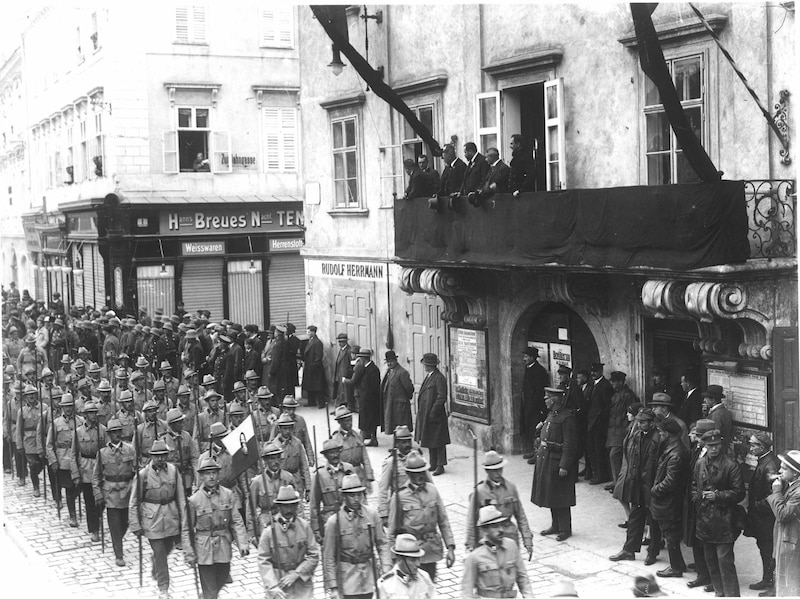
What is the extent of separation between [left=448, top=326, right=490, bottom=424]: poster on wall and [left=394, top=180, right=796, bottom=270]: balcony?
1742 mm

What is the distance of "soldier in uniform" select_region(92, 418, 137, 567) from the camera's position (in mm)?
13094

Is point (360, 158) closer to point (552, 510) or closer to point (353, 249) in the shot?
point (353, 249)

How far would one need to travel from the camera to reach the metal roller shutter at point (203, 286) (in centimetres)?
3150

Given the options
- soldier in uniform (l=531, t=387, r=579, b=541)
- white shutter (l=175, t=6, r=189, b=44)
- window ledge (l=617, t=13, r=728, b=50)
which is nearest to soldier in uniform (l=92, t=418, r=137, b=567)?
soldier in uniform (l=531, t=387, r=579, b=541)

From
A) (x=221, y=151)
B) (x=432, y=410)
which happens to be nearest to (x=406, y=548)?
(x=432, y=410)

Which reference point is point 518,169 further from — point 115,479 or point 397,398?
point 115,479

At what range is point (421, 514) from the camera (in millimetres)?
10438

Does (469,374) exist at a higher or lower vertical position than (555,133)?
lower

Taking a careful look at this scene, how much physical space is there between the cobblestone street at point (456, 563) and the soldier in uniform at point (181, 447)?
1125mm

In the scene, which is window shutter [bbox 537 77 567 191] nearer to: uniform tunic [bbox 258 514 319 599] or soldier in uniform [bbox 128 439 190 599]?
soldier in uniform [bbox 128 439 190 599]

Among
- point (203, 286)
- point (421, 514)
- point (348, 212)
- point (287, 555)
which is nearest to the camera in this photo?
point (287, 555)

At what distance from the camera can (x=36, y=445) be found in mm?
16562

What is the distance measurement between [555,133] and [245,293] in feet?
58.7

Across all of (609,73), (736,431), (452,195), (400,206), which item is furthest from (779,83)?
(400,206)
